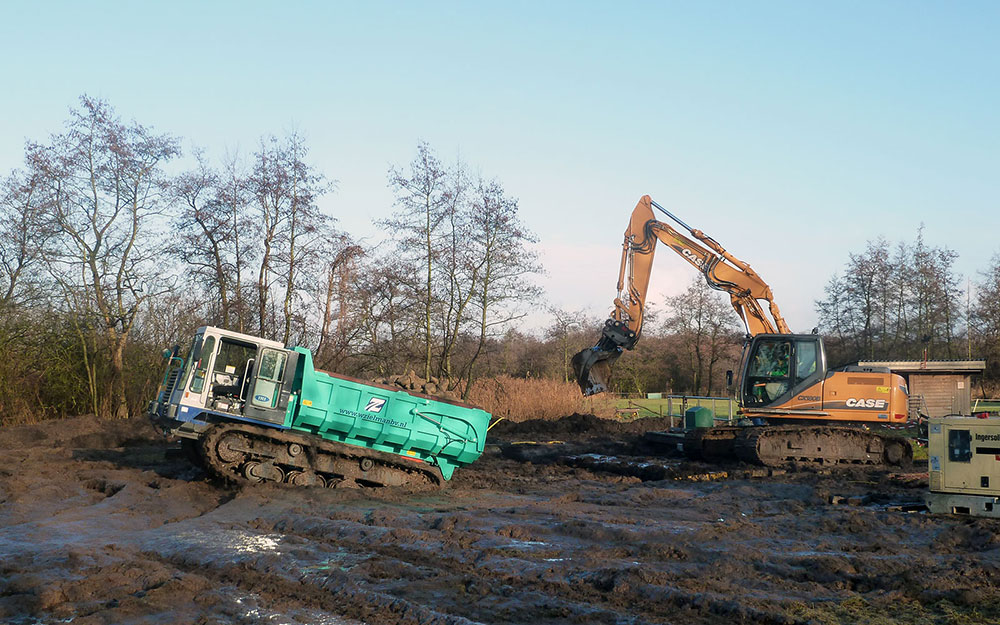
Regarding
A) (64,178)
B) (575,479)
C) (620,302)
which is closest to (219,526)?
(575,479)

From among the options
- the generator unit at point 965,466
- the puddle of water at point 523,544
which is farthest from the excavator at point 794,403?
the puddle of water at point 523,544

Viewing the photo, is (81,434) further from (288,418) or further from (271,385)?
(288,418)

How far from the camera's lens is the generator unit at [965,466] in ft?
31.2

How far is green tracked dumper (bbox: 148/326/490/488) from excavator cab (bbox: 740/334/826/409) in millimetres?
7157

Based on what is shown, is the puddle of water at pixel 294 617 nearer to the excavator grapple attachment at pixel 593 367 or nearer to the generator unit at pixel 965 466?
the generator unit at pixel 965 466

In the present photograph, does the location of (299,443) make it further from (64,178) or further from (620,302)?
(64,178)

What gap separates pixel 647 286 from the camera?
19.5 metres

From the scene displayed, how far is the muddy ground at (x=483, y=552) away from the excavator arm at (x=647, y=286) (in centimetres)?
537

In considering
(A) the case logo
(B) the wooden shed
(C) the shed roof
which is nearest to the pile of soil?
(A) the case logo

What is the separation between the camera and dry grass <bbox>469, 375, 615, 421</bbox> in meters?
26.0

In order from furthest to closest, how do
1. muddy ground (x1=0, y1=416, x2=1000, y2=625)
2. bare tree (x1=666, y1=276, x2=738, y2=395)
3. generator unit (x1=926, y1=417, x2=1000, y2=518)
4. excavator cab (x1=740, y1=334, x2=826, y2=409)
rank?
bare tree (x1=666, y1=276, x2=738, y2=395) < excavator cab (x1=740, y1=334, x2=826, y2=409) < generator unit (x1=926, y1=417, x2=1000, y2=518) < muddy ground (x1=0, y1=416, x2=1000, y2=625)

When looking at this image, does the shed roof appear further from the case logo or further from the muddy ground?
the muddy ground

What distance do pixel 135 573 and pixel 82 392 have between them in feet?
51.8

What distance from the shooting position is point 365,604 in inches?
240
